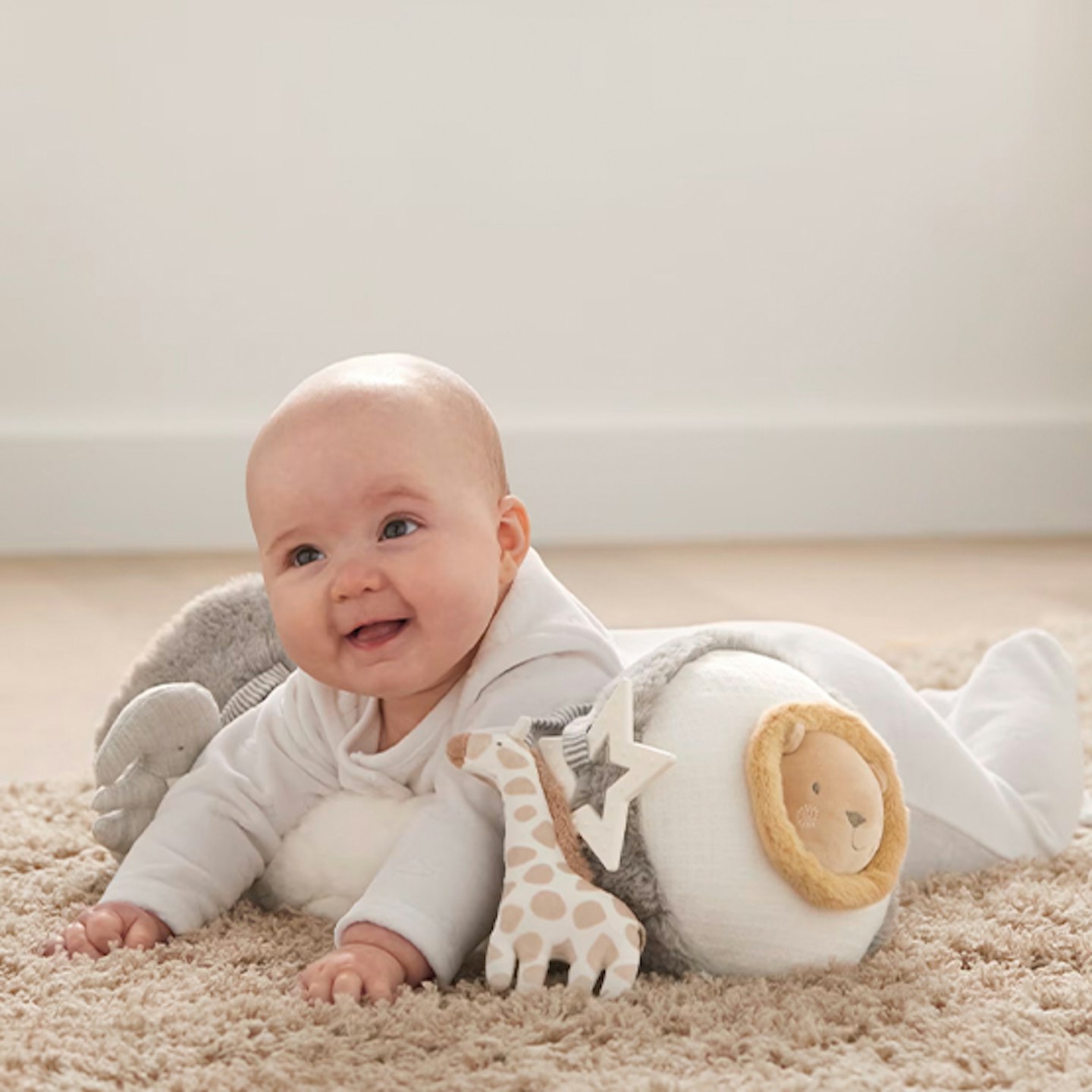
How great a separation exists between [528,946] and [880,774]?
0.69ft

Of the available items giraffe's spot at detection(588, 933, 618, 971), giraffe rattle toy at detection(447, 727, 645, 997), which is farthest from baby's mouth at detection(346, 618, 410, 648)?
giraffe's spot at detection(588, 933, 618, 971)

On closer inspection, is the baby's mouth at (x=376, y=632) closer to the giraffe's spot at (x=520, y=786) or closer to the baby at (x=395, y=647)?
the baby at (x=395, y=647)

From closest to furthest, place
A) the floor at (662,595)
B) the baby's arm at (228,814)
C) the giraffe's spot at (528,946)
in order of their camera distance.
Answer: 1. the giraffe's spot at (528,946)
2. the baby's arm at (228,814)
3. the floor at (662,595)

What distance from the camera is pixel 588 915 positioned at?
0.83 m

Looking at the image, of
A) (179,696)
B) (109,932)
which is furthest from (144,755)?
(109,932)

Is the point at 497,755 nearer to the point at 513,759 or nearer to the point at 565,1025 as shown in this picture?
the point at 513,759

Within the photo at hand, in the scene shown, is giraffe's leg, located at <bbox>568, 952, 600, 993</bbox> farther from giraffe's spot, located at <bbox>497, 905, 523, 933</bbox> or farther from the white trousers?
the white trousers

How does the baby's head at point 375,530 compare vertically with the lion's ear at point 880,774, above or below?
above

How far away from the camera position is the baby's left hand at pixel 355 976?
0.81 metres

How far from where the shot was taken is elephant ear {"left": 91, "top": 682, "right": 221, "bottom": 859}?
101 centimetres

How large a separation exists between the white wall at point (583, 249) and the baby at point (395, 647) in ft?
5.64

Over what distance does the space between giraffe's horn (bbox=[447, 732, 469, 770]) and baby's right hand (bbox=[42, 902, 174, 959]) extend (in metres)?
0.19

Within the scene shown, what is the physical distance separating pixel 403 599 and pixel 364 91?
6.22ft

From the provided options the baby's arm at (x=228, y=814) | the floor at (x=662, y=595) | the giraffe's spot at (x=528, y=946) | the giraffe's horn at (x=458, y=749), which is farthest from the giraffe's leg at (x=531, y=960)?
the floor at (x=662, y=595)
